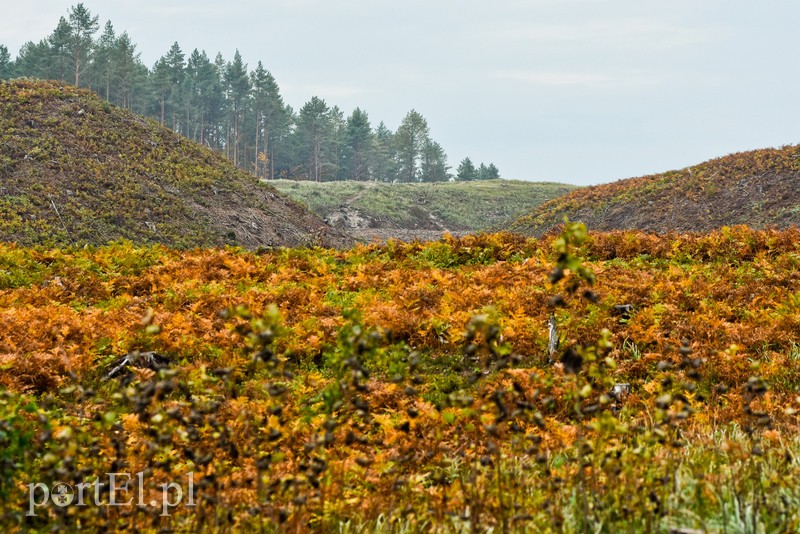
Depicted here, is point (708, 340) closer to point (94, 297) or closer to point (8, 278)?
point (94, 297)

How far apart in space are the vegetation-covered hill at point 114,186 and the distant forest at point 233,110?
139 ft

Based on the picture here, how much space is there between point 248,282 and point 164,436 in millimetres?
8308

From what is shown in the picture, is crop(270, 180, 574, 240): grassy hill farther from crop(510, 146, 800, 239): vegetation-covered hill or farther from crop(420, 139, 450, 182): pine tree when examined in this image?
crop(420, 139, 450, 182): pine tree

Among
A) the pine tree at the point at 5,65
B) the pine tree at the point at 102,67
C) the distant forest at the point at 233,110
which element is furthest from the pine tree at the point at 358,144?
the pine tree at the point at 5,65

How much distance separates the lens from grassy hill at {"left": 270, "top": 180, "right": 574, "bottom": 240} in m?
52.6

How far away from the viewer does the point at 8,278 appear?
11109mm

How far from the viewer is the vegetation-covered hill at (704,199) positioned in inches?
1108

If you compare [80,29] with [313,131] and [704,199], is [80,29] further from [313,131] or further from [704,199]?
[704,199]

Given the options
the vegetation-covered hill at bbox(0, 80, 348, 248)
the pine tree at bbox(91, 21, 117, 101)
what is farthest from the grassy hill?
the pine tree at bbox(91, 21, 117, 101)

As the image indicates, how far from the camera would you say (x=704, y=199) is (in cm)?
3175

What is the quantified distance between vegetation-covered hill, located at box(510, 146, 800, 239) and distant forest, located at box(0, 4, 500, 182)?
5402 cm

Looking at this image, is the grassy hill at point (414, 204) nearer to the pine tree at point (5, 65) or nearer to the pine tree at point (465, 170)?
the pine tree at point (465, 170)

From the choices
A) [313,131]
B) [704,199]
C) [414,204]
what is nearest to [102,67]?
[313,131]

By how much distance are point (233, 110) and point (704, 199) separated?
78.6 meters
